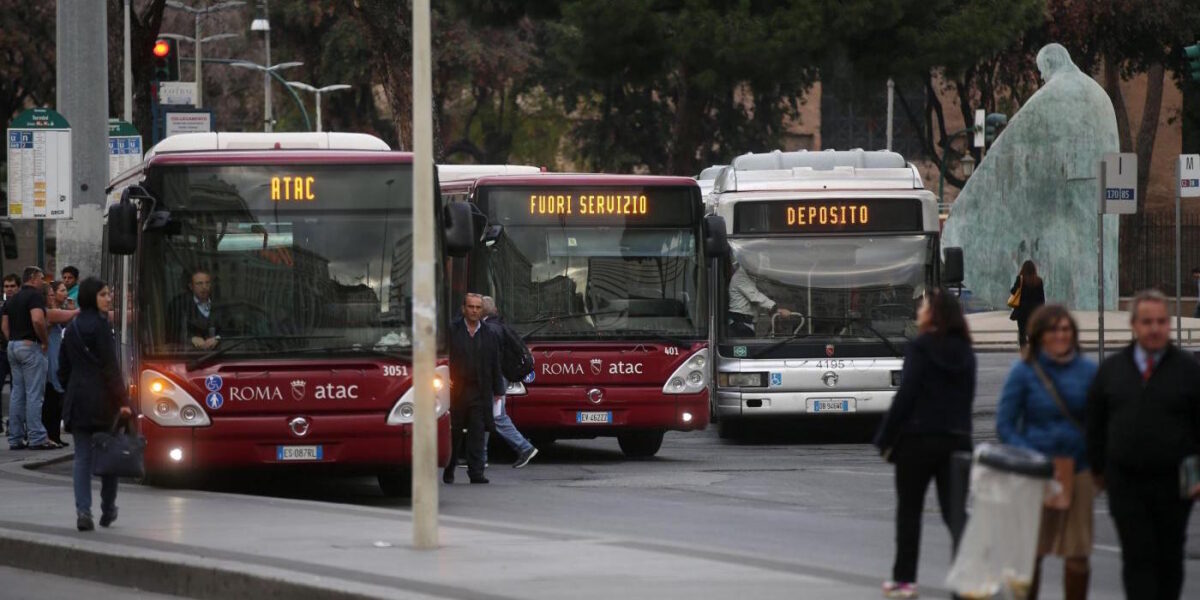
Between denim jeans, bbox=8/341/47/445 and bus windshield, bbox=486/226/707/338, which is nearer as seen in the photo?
bus windshield, bbox=486/226/707/338

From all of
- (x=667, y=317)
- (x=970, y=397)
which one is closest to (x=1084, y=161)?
(x=667, y=317)

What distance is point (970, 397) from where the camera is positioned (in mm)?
9508

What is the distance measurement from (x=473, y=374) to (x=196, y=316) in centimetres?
300

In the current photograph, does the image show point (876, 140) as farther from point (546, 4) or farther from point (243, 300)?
point (243, 300)

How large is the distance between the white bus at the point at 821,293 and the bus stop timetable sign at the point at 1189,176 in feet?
19.8

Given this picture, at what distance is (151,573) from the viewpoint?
11008 millimetres

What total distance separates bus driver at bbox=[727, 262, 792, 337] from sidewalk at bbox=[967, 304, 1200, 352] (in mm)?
A: 17057

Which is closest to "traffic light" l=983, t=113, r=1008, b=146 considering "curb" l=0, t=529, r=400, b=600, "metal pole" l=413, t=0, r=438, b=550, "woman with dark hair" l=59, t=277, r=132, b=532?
"woman with dark hair" l=59, t=277, r=132, b=532

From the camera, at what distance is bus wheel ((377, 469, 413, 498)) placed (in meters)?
15.7

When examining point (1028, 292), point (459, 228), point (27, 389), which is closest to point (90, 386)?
point (459, 228)

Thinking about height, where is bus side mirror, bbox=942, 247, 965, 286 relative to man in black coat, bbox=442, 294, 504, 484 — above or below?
above

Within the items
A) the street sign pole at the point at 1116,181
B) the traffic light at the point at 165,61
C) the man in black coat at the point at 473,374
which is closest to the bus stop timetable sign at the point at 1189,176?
the street sign pole at the point at 1116,181

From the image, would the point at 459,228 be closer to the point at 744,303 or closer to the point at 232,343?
the point at 232,343

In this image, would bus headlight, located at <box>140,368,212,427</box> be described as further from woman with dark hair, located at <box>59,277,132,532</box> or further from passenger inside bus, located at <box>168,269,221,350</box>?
woman with dark hair, located at <box>59,277,132,532</box>
